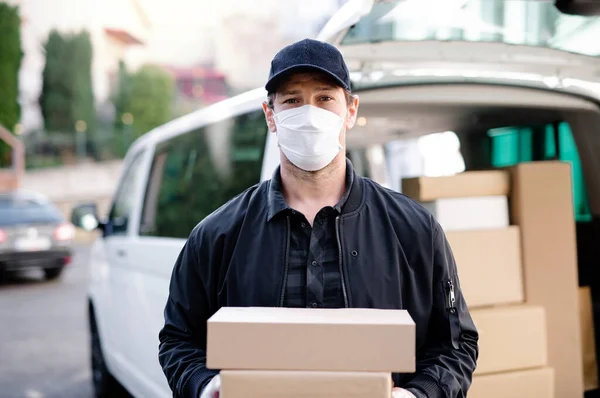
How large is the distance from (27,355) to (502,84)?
558 centimetres

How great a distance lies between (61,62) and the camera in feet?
127

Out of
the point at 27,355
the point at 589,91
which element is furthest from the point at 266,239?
the point at 27,355

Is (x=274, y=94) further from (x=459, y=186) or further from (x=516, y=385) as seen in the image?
(x=516, y=385)

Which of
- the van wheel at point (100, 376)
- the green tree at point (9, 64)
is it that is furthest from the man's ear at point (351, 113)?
the green tree at point (9, 64)

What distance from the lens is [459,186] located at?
10.8 ft

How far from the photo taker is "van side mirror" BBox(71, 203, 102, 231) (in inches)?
189

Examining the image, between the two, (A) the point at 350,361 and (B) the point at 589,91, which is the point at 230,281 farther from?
(B) the point at 589,91

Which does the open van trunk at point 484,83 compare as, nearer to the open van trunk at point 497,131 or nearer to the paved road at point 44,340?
the open van trunk at point 497,131

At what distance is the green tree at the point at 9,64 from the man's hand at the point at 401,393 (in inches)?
1385

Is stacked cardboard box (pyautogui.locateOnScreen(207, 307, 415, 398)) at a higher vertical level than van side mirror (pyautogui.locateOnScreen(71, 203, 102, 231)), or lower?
lower

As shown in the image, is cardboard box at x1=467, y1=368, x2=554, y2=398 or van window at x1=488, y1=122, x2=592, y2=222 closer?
cardboard box at x1=467, y1=368, x2=554, y2=398

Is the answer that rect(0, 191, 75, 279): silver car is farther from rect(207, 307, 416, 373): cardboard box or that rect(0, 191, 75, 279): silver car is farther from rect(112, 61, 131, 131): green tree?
rect(112, 61, 131, 131): green tree

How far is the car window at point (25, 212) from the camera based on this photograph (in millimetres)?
12094

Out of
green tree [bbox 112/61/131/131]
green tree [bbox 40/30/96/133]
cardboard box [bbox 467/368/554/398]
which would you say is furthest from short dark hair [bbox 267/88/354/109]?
green tree [bbox 112/61/131/131]
